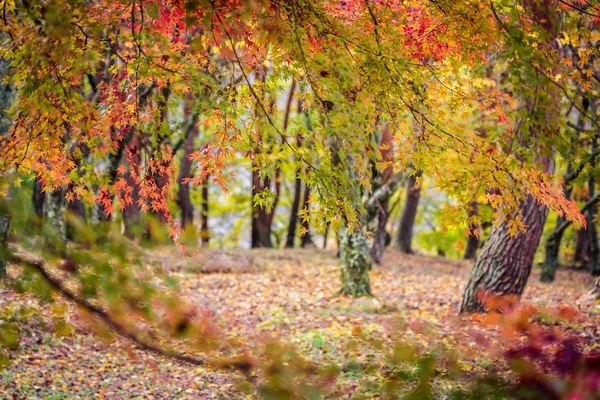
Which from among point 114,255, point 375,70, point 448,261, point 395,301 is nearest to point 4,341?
point 114,255

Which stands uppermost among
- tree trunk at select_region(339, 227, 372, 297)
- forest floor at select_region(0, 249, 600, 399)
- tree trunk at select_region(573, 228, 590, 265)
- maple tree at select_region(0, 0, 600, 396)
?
maple tree at select_region(0, 0, 600, 396)

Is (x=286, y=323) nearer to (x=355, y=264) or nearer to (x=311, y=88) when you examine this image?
(x=355, y=264)

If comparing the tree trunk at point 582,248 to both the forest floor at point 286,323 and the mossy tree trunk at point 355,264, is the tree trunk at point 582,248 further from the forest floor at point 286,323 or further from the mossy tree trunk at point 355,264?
the mossy tree trunk at point 355,264

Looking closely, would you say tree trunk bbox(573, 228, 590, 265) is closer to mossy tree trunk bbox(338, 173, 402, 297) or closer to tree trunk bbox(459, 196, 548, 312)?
mossy tree trunk bbox(338, 173, 402, 297)

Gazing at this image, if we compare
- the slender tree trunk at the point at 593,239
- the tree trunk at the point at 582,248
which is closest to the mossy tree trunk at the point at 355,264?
the slender tree trunk at the point at 593,239

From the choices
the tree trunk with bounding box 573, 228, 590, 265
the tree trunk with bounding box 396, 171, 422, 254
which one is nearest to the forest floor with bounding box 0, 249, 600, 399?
the tree trunk with bounding box 396, 171, 422, 254

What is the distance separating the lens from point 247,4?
12.3ft

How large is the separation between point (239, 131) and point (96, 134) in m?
1.61

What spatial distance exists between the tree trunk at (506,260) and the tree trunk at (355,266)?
2.53 meters

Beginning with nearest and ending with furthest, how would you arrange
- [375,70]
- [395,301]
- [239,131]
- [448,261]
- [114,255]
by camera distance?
[114,255], [375,70], [239,131], [395,301], [448,261]

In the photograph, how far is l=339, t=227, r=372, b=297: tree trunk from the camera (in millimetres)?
11641

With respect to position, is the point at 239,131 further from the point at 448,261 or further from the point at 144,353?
the point at 448,261

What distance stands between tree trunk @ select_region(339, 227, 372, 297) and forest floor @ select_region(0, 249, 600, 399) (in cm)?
31

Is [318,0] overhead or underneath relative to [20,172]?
overhead
